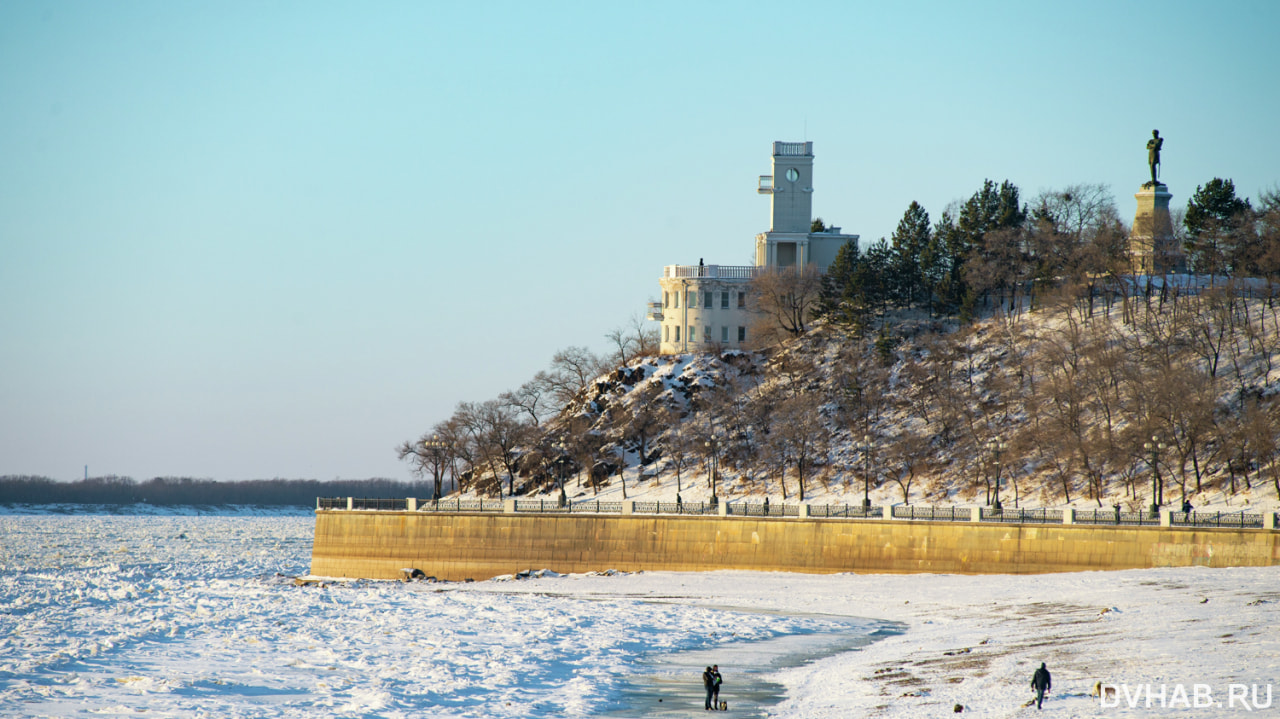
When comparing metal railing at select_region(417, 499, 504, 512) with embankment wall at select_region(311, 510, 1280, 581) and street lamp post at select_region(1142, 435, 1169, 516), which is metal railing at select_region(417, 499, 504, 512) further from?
street lamp post at select_region(1142, 435, 1169, 516)

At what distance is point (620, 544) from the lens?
183 ft

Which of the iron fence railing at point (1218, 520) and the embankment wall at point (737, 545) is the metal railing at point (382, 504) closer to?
the embankment wall at point (737, 545)

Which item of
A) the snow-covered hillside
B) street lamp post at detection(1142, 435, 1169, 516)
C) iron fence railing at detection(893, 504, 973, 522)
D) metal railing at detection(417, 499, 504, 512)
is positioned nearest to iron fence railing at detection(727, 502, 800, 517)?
iron fence railing at detection(893, 504, 973, 522)

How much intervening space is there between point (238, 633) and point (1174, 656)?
2135 cm

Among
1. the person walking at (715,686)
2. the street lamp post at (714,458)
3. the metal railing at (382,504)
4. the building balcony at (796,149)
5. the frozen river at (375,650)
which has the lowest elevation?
the frozen river at (375,650)

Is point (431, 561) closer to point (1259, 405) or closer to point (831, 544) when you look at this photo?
point (831, 544)

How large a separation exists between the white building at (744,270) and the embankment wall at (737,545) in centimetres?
3524

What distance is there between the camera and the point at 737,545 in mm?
53062

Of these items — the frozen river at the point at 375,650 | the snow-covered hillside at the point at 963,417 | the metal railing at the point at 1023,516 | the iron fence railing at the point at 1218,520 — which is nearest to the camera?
the frozen river at the point at 375,650

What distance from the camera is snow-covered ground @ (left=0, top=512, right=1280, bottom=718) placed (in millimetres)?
21109

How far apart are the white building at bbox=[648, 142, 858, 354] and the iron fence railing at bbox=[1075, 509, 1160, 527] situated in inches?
1848

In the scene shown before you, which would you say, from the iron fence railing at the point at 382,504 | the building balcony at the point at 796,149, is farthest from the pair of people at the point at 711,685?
the building balcony at the point at 796,149

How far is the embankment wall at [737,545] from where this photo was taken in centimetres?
4334

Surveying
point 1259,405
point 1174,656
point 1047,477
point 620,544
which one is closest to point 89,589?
point 620,544
